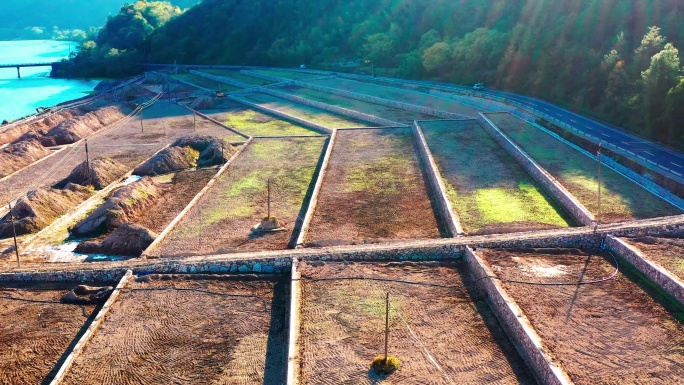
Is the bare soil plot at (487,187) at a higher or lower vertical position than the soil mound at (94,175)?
higher

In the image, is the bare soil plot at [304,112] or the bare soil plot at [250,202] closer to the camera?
the bare soil plot at [250,202]

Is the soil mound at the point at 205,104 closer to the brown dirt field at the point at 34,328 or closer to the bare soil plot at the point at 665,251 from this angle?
the brown dirt field at the point at 34,328

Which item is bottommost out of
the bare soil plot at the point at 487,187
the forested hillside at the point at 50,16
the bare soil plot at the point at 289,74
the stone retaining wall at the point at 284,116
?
the bare soil plot at the point at 487,187

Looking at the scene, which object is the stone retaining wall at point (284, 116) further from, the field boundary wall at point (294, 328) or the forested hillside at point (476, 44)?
the field boundary wall at point (294, 328)

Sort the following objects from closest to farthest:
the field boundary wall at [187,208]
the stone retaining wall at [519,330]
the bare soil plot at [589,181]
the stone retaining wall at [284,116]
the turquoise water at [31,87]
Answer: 1. the stone retaining wall at [519,330]
2. the field boundary wall at [187,208]
3. the bare soil plot at [589,181]
4. the stone retaining wall at [284,116]
5. the turquoise water at [31,87]

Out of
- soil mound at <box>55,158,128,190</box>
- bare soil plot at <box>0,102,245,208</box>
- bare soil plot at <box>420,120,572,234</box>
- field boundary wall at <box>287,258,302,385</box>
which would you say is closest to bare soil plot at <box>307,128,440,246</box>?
bare soil plot at <box>420,120,572,234</box>

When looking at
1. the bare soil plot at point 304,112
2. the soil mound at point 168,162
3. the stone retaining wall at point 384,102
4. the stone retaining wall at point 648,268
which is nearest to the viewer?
the stone retaining wall at point 648,268

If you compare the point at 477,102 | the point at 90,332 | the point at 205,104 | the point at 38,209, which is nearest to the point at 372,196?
the point at 90,332

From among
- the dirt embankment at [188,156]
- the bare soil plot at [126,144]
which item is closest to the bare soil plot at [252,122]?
the bare soil plot at [126,144]
